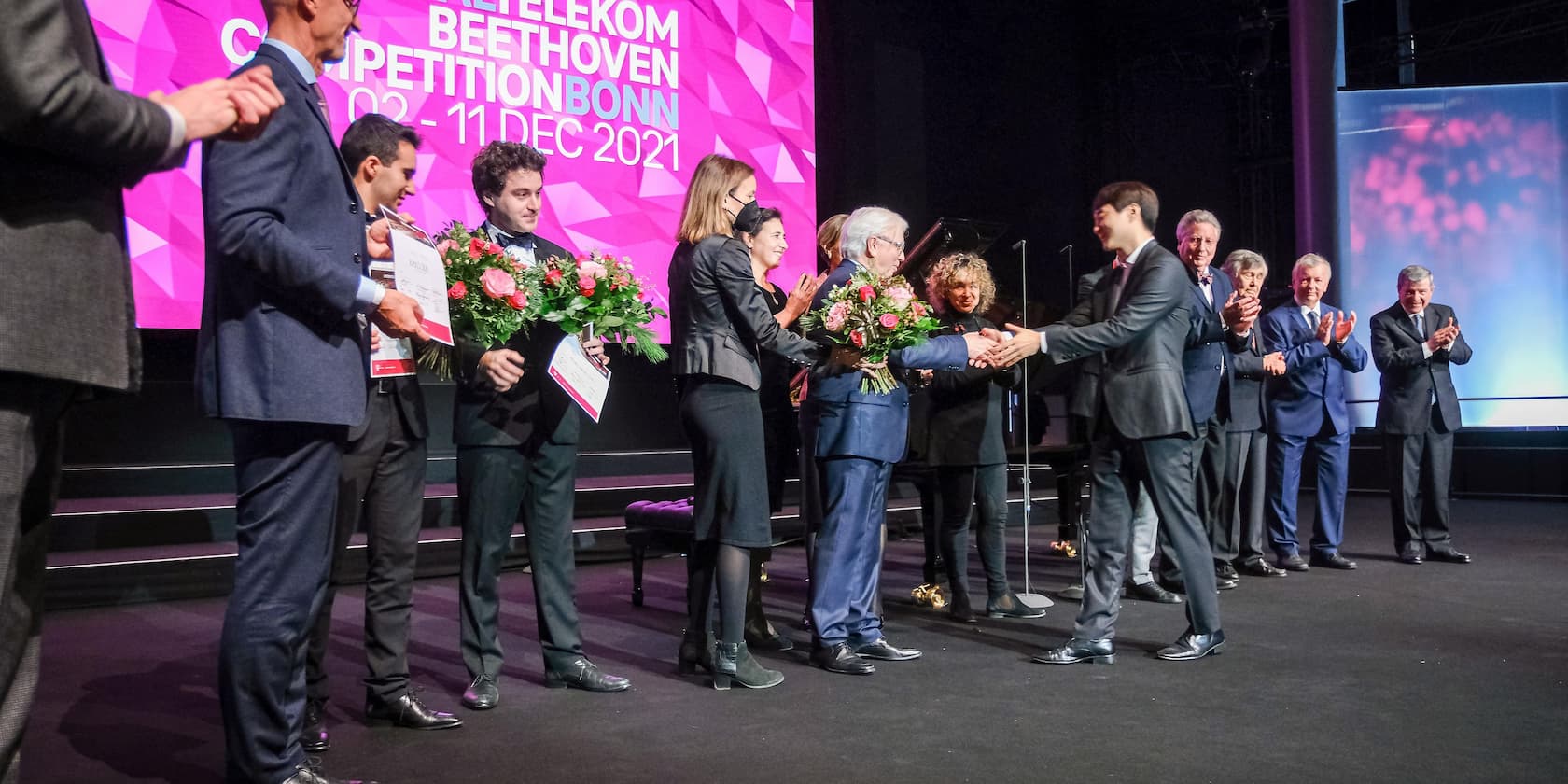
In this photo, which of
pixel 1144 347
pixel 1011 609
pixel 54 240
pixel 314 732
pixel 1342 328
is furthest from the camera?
pixel 1342 328

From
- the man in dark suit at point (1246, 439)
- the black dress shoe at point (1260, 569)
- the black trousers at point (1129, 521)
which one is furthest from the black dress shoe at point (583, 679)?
the black dress shoe at point (1260, 569)

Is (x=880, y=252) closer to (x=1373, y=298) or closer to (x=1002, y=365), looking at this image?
(x=1002, y=365)

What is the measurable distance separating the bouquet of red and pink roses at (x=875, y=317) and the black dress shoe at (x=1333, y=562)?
12.4 feet

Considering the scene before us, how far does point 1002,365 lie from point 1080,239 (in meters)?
8.78

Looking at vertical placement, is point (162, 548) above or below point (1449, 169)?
below

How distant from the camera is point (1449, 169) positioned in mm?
11477

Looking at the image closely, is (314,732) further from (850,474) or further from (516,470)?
(850,474)

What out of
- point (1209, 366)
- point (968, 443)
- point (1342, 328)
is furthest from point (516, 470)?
point (1342, 328)

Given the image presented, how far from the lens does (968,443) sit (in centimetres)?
499

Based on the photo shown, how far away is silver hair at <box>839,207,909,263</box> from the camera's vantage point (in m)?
4.14

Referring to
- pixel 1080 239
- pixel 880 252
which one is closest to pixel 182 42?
pixel 880 252

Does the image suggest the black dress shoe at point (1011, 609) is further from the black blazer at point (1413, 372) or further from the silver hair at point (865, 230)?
the black blazer at point (1413, 372)

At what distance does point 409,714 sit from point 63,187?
195 cm

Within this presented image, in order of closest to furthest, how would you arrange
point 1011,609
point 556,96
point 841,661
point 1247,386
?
point 841,661 < point 1011,609 < point 1247,386 < point 556,96
